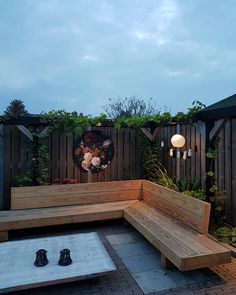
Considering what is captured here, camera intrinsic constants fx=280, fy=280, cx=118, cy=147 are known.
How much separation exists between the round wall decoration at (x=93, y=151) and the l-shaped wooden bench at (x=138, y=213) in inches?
32.0

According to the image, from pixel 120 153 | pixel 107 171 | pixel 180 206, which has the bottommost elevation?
pixel 180 206

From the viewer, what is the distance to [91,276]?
255 centimetres

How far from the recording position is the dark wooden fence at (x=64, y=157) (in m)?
5.10

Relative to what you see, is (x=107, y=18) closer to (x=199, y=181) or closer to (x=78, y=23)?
(x=78, y=23)

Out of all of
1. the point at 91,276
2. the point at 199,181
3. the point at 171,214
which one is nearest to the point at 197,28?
the point at 199,181

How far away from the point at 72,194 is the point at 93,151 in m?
1.20

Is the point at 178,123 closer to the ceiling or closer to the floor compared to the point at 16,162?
closer to the ceiling

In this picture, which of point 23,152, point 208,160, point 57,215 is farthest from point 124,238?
point 23,152

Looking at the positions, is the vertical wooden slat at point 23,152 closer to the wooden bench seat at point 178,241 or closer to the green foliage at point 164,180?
the wooden bench seat at point 178,241

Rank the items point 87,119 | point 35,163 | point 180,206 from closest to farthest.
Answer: point 180,206, point 35,163, point 87,119

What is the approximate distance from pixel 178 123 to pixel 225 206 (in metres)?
1.68

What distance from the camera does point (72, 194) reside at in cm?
483

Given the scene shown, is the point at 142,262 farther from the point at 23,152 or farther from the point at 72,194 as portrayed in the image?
the point at 23,152

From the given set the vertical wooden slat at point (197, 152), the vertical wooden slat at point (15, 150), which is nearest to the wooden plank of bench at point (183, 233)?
the vertical wooden slat at point (197, 152)
